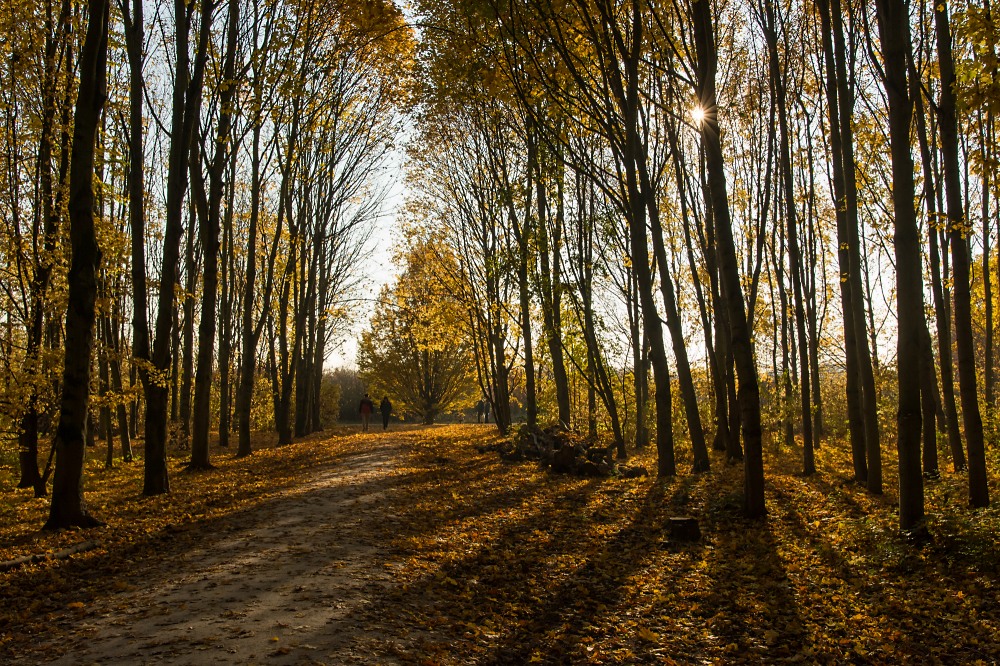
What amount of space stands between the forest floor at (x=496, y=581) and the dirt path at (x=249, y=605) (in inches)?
0.8

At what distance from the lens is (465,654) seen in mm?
4328

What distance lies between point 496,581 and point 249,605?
230 cm

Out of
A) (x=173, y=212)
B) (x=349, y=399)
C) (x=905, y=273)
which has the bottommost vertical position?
(x=349, y=399)

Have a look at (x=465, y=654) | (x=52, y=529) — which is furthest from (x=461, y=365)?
(x=465, y=654)

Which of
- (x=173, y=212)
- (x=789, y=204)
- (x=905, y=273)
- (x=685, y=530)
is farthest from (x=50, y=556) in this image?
(x=789, y=204)

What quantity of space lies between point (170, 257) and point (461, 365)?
96.3ft

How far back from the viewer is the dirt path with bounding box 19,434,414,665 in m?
3.87

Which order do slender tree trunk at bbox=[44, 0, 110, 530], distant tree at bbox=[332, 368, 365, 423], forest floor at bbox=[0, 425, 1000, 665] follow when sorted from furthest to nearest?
distant tree at bbox=[332, 368, 365, 423] → slender tree trunk at bbox=[44, 0, 110, 530] → forest floor at bbox=[0, 425, 1000, 665]

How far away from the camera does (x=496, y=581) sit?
6.11m

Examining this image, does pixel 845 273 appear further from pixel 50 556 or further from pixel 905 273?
pixel 50 556

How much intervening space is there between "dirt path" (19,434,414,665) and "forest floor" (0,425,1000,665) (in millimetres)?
21

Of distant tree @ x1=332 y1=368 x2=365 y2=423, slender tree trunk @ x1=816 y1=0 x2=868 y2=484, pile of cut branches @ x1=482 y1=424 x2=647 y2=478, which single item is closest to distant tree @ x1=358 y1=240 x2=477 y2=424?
distant tree @ x1=332 y1=368 x2=365 y2=423

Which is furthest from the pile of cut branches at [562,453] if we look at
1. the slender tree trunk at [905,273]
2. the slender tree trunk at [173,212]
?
the slender tree trunk at [173,212]

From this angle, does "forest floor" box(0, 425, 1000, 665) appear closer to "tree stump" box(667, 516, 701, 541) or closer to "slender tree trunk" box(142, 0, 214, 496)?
"tree stump" box(667, 516, 701, 541)
